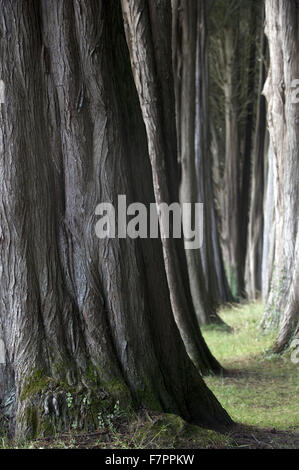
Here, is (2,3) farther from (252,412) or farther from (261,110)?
(261,110)

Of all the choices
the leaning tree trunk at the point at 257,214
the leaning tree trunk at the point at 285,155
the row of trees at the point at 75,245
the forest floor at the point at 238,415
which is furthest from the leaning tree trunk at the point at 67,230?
the leaning tree trunk at the point at 257,214

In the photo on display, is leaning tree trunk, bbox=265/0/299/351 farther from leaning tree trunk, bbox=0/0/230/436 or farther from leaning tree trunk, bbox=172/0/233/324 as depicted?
leaning tree trunk, bbox=0/0/230/436

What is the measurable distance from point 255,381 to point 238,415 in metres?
1.88

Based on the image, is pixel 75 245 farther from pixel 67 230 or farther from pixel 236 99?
pixel 236 99

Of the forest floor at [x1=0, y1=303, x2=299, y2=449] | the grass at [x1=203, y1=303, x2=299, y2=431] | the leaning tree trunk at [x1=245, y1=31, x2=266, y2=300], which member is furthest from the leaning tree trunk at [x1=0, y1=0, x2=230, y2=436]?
the leaning tree trunk at [x1=245, y1=31, x2=266, y2=300]

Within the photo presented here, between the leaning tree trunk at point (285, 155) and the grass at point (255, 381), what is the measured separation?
0.49 m

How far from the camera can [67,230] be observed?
5.79 m

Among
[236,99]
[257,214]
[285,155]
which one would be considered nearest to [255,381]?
[285,155]

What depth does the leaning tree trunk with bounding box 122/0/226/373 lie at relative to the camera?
8867mm

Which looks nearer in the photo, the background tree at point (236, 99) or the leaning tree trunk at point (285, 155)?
the leaning tree trunk at point (285, 155)

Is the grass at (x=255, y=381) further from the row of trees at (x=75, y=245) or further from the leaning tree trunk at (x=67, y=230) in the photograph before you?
the leaning tree trunk at (x=67, y=230)

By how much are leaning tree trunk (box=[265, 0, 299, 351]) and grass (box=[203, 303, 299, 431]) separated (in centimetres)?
49

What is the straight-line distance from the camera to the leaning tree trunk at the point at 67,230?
5.57 metres
